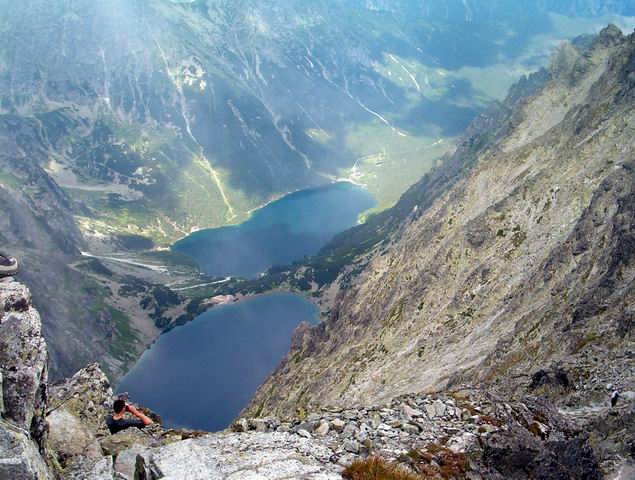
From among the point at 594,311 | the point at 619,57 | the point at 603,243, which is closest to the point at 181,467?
the point at 594,311

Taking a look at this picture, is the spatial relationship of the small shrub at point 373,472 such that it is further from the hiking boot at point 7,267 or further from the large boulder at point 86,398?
the hiking boot at point 7,267

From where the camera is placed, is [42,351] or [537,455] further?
[537,455]

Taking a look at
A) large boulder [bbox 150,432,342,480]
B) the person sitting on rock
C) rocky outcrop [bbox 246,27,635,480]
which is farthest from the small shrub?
rocky outcrop [bbox 246,27,635,480]

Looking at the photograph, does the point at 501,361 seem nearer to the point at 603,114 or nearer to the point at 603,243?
the point at 603,243

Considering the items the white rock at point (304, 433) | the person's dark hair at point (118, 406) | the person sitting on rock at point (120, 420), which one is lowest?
the white rock at point (304, 433)

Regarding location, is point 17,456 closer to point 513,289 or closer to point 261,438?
point 261,438

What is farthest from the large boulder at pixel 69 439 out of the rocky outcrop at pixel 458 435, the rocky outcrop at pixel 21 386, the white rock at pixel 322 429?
the white rock at pixel 322 429
